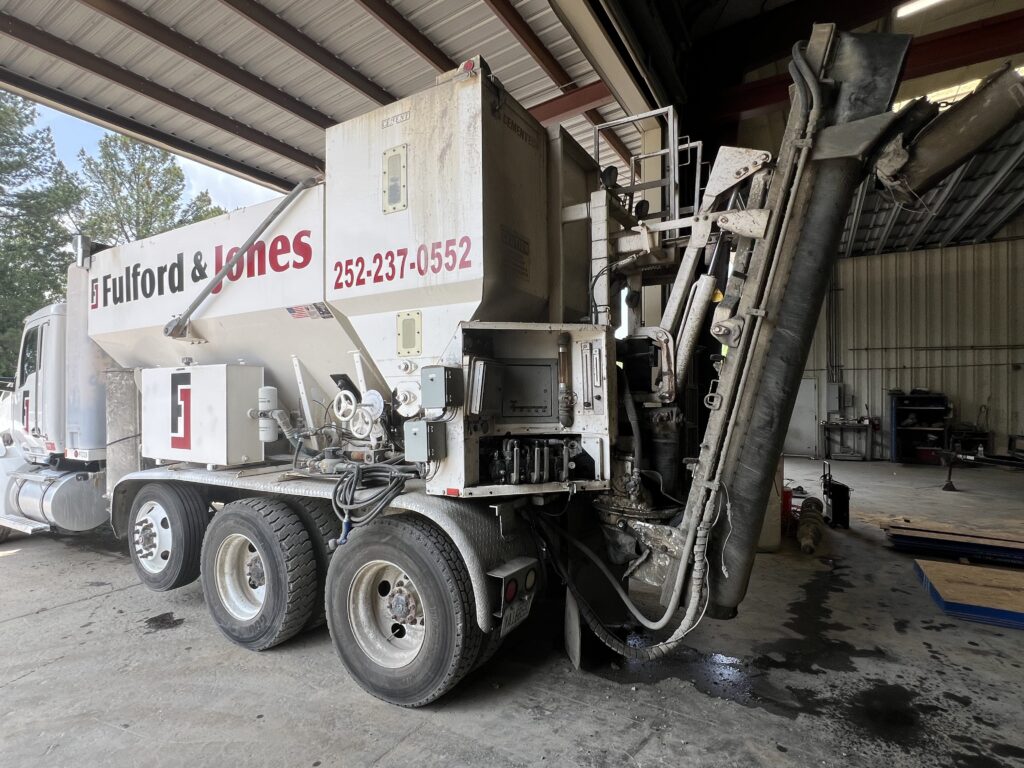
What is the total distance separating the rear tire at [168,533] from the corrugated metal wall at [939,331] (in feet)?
54.3

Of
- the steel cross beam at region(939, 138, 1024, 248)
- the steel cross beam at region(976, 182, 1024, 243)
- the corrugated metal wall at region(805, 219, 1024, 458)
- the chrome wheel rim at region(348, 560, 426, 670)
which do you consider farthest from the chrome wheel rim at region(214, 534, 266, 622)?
the steel cross beam at region(976, 182, 1024, 243)

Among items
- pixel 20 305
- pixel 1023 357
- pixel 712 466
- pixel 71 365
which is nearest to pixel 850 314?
pixel 1023 357

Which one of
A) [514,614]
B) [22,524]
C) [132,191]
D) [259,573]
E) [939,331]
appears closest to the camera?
[514,614]

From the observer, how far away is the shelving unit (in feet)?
48.0

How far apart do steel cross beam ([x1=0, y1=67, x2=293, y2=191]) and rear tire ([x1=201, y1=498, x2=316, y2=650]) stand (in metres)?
5.85

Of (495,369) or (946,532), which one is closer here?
(495,369)

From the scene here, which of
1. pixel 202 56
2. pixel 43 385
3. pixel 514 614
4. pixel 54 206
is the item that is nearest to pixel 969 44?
pixel 514 614

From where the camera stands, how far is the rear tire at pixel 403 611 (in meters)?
2.95

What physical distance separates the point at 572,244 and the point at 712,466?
72.3 inches

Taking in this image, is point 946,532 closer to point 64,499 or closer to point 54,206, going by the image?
point 64,499

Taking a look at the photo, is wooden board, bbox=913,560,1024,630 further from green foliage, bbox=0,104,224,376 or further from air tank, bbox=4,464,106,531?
green foliage, bbox=0,104,224,376

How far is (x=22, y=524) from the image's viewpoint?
6.07 metres

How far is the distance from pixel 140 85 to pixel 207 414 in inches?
190

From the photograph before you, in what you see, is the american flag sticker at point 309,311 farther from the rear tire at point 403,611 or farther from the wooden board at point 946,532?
the wooden board at point 946,532
